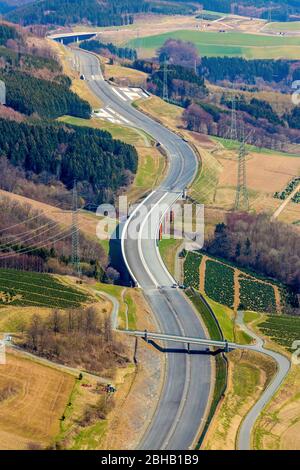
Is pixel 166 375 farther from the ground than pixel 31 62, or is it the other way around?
pixel 31 62

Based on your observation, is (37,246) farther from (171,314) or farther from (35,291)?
(171,314)

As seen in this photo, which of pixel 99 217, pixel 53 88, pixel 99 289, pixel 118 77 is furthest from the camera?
pixel 118 77

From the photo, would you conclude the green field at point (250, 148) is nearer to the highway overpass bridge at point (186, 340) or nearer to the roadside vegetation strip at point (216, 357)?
the roadside vegetation strip at point (216, 357)

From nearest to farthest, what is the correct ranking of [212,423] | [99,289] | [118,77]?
1. [212,423]
2. [99,289]
3. [118,77]

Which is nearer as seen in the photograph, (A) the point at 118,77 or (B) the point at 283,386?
(B) the point at 283,386

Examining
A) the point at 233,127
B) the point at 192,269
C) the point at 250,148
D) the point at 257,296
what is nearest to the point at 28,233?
the point at 192,269

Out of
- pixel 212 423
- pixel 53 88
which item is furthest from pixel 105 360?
pixel 53 88

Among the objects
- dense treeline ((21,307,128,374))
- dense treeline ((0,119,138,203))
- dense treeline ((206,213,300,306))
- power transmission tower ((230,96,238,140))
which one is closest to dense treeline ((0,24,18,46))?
power transmission tower ((230,96,238,140))

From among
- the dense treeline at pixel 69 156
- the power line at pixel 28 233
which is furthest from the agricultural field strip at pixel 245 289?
the dense treeline at pixel 69 156

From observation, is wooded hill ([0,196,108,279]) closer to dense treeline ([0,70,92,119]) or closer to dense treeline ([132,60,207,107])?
dense treeline ([0,70,92,119])

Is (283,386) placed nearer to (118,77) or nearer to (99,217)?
(99,217)
